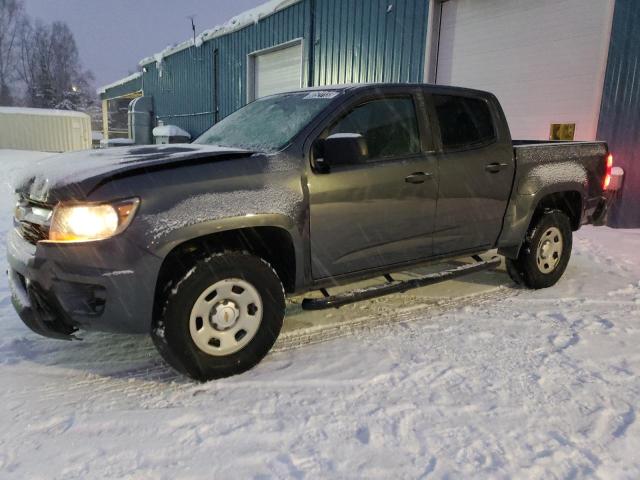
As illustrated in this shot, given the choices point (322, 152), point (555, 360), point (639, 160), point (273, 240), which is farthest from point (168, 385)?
point (639, 160)

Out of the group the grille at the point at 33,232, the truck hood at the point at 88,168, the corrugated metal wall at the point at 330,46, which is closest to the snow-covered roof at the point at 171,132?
the corrugated metal wall at the point at 330,46

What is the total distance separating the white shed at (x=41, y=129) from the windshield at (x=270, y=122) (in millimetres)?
21831

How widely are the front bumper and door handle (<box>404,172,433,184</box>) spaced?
1.86m

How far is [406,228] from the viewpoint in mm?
→ 3682

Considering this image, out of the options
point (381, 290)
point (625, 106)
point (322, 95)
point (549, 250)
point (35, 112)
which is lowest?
point (381, 290)

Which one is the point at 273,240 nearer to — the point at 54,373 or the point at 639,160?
the point at 54,373

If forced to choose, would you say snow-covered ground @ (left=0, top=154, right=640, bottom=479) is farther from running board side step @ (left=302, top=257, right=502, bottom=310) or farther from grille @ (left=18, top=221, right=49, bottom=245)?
grille @ (left=18, top=221, right=49, bottom=245)

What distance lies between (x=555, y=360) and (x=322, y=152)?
202 cm

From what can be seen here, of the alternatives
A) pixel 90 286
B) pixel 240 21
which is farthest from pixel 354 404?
pixel 240 21

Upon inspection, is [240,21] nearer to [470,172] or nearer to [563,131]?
[563,131]

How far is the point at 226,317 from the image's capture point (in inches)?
114

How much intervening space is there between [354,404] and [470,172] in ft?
7.17

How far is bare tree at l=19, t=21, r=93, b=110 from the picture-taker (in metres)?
61.8

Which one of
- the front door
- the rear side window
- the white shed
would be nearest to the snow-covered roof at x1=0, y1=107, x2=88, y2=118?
the white shed
